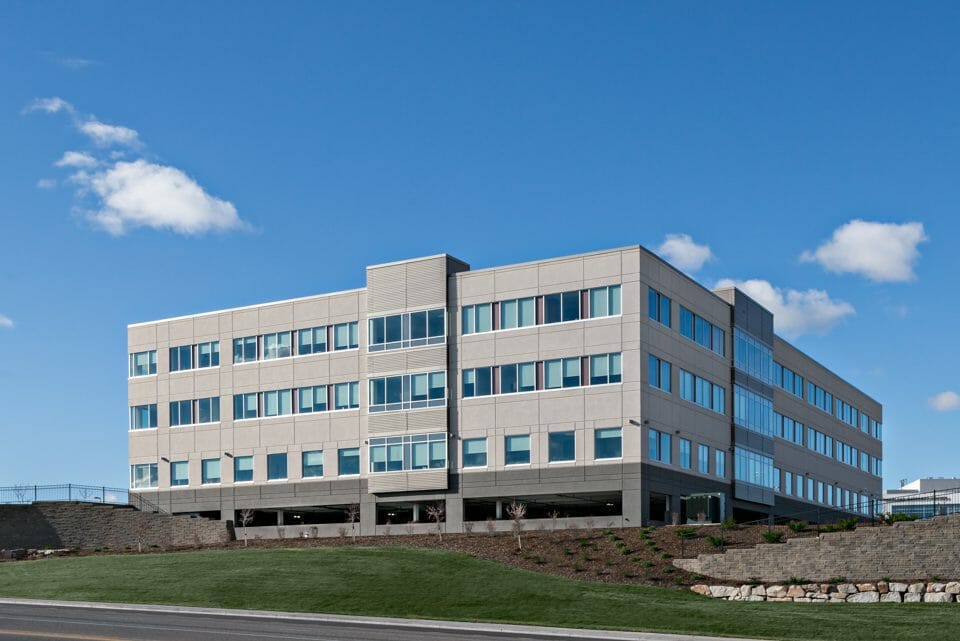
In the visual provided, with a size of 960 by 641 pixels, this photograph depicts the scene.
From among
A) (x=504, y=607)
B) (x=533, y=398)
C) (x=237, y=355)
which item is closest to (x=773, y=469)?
(x=533, y=398)

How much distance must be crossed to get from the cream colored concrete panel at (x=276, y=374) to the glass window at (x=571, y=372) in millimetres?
17153

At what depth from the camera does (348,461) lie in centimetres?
6209

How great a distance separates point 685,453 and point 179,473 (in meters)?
29.7

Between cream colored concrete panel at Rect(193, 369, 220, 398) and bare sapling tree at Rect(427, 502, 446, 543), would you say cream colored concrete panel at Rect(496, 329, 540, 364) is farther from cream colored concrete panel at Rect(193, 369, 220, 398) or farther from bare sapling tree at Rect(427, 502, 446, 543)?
cream colored concrete panel at Rect(193, 369, 220, 398)

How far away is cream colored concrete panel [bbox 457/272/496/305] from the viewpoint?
57344mm

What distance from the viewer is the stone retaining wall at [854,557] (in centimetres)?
3606

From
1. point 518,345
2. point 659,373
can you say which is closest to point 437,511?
point 518,345

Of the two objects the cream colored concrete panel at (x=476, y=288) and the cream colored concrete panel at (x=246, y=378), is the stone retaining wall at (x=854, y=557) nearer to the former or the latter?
the cream colored concrete panel at (x=476, y=288)

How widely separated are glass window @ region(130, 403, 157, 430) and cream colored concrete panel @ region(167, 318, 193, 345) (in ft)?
13.7

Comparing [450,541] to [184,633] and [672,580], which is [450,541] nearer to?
[672,580]

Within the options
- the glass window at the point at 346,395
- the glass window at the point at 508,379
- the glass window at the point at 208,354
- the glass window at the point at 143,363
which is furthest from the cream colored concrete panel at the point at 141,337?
the glass window at the point at 508,379

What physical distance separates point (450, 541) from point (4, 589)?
17342mm

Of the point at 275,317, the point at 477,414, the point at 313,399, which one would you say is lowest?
the point at 477,414

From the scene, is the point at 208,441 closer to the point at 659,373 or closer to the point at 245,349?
the point at 245,349
